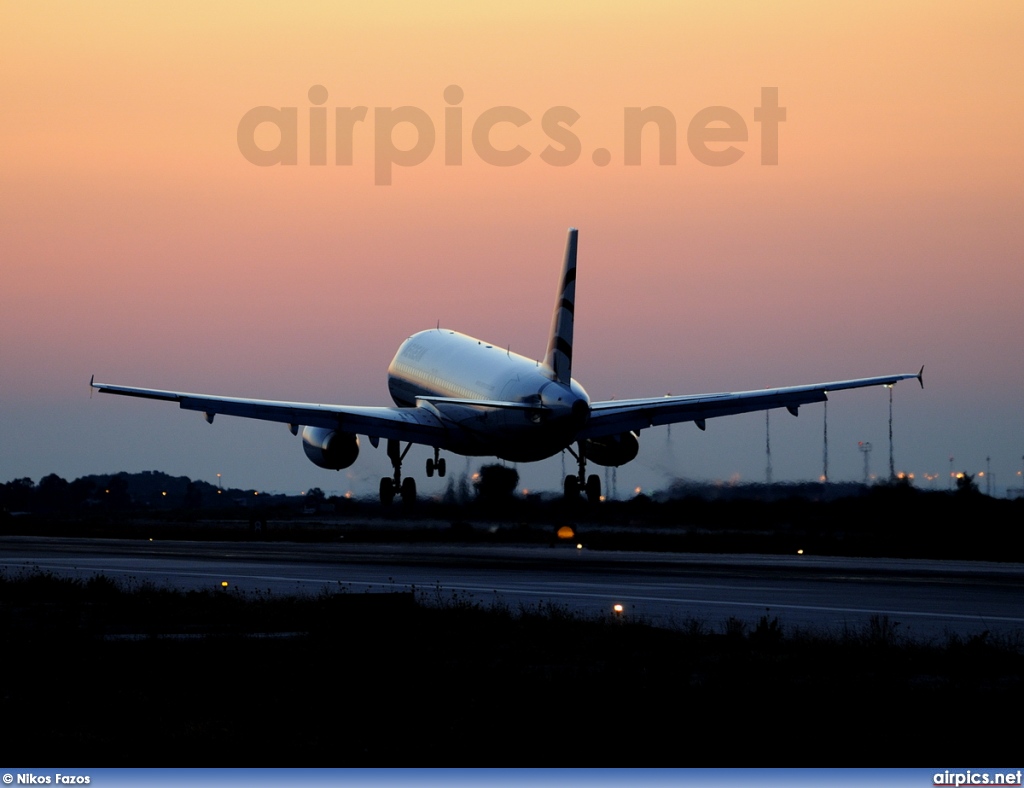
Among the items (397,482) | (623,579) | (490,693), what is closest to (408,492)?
(397,482)

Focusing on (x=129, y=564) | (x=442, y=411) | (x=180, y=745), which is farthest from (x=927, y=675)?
(x=442, y=411)

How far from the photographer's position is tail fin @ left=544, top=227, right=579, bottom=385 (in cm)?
6397

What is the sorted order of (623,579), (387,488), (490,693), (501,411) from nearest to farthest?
(490,693) < (623,579) < (501,411) < (387,488)

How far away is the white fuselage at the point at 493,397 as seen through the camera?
202 feet

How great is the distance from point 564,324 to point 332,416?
1217cm

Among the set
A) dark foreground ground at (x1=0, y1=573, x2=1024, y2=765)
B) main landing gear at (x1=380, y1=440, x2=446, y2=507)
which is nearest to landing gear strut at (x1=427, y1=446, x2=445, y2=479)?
main landing gear at (x1=380, y1=440, x2=446, y2=507)

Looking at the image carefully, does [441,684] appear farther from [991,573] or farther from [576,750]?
[991,573]

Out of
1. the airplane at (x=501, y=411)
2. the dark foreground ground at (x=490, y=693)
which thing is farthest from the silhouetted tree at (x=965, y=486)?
the dark foreground ground at (x=490, y=693)

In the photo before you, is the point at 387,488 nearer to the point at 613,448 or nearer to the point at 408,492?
the point at 408,492

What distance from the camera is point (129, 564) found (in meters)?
50.2

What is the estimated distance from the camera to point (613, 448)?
71125mm

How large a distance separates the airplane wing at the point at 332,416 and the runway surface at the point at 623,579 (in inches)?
259

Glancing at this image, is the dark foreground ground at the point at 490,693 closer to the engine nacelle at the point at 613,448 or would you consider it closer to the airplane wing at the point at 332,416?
the airplane wing at the point at 332,416

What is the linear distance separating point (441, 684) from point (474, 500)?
60601 millimetres
